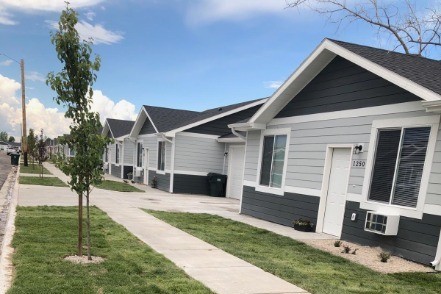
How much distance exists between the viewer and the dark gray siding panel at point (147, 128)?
21944mm

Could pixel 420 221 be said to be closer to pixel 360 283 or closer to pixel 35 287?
pixel 360 283

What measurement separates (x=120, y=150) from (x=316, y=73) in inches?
868

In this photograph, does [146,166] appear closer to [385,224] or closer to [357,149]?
[357,149]

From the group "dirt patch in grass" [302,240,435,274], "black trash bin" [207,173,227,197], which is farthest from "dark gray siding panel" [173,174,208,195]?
"dirt patch in grass" [302,240,435,274]

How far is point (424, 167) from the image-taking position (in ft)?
22.1

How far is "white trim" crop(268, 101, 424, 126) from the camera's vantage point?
717 cm

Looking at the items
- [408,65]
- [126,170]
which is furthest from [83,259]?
[126,170]

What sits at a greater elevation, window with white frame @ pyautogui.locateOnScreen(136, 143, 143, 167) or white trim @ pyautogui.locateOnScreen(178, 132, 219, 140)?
white trim @ pyautogui.locateOnScreen(178, 132, 219, 140)

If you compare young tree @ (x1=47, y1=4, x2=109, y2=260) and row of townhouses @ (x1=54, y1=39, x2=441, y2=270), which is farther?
row of townhouses @ (x1=54, y1=39, x2=441, y2=270)

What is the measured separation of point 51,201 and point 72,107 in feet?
24.7

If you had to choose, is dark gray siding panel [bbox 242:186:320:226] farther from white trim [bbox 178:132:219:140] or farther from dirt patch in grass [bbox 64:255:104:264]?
white trim [bbox 178:132:219:140]

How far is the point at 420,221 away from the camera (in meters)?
6.70

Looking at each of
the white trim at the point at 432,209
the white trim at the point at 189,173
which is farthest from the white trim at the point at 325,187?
the white trim at the point at 189,173

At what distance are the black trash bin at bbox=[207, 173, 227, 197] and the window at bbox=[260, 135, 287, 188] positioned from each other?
6.55 m
